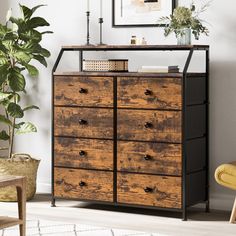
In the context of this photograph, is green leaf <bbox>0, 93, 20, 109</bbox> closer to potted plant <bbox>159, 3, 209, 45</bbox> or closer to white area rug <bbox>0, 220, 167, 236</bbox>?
A: white area rug <bbox>0, 220, 167, 236</bbox>

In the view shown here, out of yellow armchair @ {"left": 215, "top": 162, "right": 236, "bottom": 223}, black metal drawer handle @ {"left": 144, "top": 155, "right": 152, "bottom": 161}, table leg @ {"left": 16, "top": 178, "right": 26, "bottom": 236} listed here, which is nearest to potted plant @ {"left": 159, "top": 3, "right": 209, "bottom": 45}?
black metal drawer handle @ {"left": 144, "top": 155, "right": 152, "bottom": 161}

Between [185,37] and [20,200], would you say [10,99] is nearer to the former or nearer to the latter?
[185,37]

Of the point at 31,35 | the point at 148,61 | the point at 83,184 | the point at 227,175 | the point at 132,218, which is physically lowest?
the point at 132,218

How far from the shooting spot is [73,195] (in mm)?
6133

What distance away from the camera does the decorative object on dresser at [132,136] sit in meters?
5.65

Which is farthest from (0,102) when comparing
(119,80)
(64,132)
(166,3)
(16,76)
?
(166,3)

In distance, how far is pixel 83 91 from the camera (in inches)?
A: 236

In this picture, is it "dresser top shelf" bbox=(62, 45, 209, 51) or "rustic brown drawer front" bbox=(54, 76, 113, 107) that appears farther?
"rustic brown drawer front" bbox=(54, 76, 113, 107)

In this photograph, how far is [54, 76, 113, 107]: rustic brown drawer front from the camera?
19.4ft

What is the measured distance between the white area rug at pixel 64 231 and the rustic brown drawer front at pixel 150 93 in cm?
99

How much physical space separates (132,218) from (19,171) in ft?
3.82

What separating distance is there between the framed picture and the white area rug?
182cm

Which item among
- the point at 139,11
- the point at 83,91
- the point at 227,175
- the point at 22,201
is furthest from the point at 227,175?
the point at 139,11

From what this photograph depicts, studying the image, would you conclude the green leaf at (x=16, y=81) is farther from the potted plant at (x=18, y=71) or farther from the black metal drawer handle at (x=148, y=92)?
the black metal drawer handle at (x=148, y=92)
